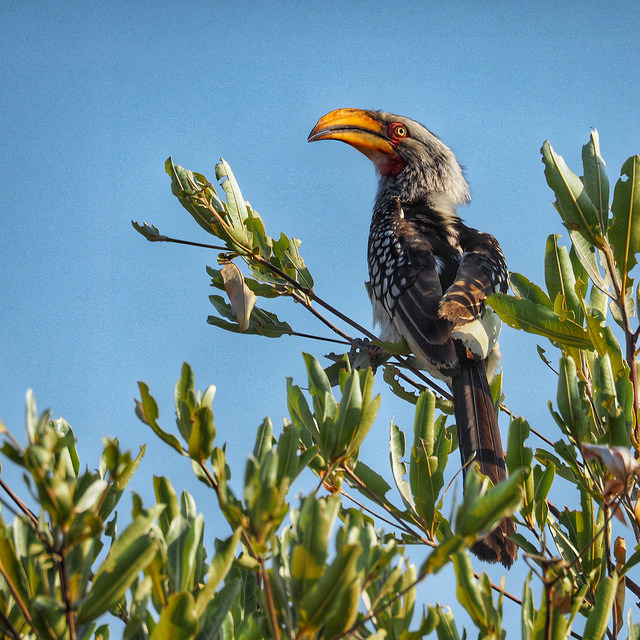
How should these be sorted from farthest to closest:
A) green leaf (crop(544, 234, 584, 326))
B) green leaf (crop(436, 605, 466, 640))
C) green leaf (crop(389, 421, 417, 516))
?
green leaf (crop(544, 234, 584, 326)) < green leaf (crop(389, 421, 417, 516)) < green leaf (crop(436, 605, 466, 640))

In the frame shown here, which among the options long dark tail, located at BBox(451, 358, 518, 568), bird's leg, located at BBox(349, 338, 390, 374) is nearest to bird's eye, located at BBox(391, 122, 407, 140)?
bird's leg, located at BBox(349, 338, 390, 374)

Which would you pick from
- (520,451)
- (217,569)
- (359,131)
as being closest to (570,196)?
(520,451)

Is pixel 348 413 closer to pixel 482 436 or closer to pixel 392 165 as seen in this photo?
pixel 482 436

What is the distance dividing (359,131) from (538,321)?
3.80 metres

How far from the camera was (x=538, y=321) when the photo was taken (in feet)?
7.35

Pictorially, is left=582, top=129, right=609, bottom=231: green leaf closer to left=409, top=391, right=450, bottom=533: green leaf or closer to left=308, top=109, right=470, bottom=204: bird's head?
left=409, top=391, right=450, bottom=533: green leaf

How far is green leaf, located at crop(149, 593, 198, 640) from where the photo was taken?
1067 millimetres

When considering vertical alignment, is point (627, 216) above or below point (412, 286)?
below

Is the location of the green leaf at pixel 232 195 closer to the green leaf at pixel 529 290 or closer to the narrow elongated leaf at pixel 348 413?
the green leaf at pixel 529 290

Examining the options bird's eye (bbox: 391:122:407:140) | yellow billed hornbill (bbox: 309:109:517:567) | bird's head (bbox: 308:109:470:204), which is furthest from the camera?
bird's eye (bbox: 391:122:407:140)

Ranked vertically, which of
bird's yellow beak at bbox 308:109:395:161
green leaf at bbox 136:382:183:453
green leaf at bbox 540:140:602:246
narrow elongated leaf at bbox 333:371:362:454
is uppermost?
bird's yellow beak at bbox 308:109:395:161

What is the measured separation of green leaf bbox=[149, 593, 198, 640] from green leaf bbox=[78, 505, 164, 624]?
0.07 meters

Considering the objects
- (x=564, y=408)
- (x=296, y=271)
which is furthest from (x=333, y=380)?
(x=564, y=408)

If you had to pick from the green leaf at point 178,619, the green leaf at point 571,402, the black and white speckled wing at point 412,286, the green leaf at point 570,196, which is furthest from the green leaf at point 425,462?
the black and white speckled wing at point 412,286
